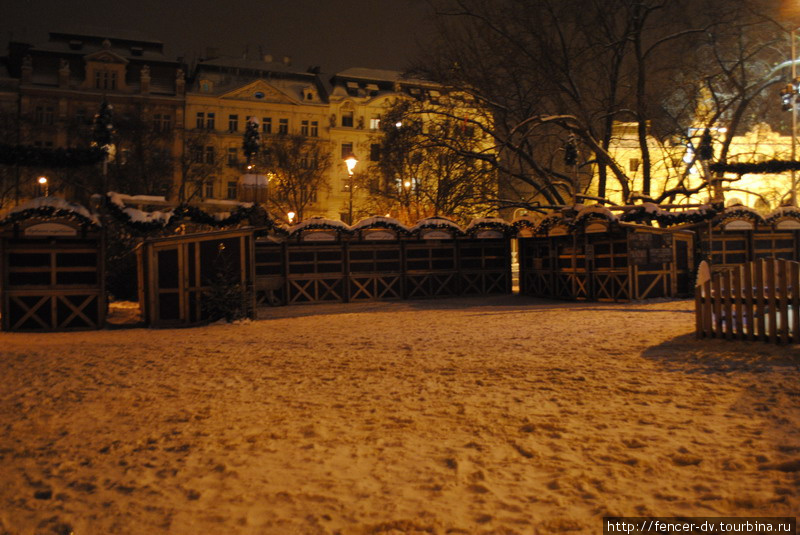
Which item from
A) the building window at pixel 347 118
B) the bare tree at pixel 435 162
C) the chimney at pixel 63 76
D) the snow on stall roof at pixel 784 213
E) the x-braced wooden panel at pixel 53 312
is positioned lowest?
the x-braced wooden panel at pixel 53 312

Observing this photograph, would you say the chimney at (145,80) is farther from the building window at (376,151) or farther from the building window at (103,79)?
the building window at (376,151)

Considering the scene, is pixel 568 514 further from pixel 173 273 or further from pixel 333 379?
pixel 173 273

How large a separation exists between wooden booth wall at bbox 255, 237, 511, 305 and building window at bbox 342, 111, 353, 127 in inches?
1469

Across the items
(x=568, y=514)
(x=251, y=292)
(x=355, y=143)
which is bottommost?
(x=568, y=514)

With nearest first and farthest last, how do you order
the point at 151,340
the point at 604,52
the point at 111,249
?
the point at 151,340
the point at 111,249
the point at 604,52

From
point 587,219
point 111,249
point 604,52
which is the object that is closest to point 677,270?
point 587,219

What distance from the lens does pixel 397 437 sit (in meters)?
5.34

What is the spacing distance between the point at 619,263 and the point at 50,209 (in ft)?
53.7

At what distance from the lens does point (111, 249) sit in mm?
23344

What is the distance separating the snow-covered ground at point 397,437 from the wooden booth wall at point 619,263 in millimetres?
9808

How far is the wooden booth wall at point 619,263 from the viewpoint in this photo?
763 inches


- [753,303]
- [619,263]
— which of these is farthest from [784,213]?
[753,303]

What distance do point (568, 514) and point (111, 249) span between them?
76.3 feet

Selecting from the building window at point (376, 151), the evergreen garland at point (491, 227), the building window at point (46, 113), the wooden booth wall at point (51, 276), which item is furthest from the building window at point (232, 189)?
the wooden booth wall at point (51, 276)
